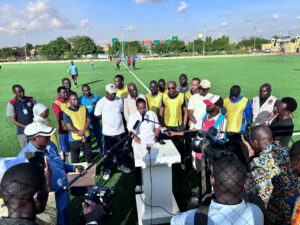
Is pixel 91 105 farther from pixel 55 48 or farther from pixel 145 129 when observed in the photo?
pixel 55 48

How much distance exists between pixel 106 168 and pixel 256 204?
4257 millimetres

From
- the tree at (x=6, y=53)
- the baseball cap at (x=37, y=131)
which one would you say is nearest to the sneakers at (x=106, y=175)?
the baseball cap at (x=37, y=131)

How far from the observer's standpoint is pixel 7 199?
5.78 feet

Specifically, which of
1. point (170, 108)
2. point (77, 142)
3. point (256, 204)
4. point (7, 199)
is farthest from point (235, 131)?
point (7, 199)

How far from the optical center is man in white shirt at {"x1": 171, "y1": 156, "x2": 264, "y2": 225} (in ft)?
5.89

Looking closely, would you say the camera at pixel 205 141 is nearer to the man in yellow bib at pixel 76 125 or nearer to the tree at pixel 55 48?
the man in yellow bib at pixel 76 125

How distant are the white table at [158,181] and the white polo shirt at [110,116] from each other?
1757 mm

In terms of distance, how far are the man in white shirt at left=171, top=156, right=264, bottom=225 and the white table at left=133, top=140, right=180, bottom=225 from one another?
6.30 feet

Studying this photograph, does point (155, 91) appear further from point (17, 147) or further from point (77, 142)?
point (17, 147)

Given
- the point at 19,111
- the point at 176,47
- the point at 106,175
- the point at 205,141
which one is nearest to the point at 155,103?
the point at 106,175

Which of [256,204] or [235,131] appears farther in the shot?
[235,131]

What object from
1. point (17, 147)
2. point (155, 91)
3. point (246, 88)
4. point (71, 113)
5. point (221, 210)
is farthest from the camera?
point (246, 88)

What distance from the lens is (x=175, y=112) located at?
6.23m

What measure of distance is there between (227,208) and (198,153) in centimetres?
234
